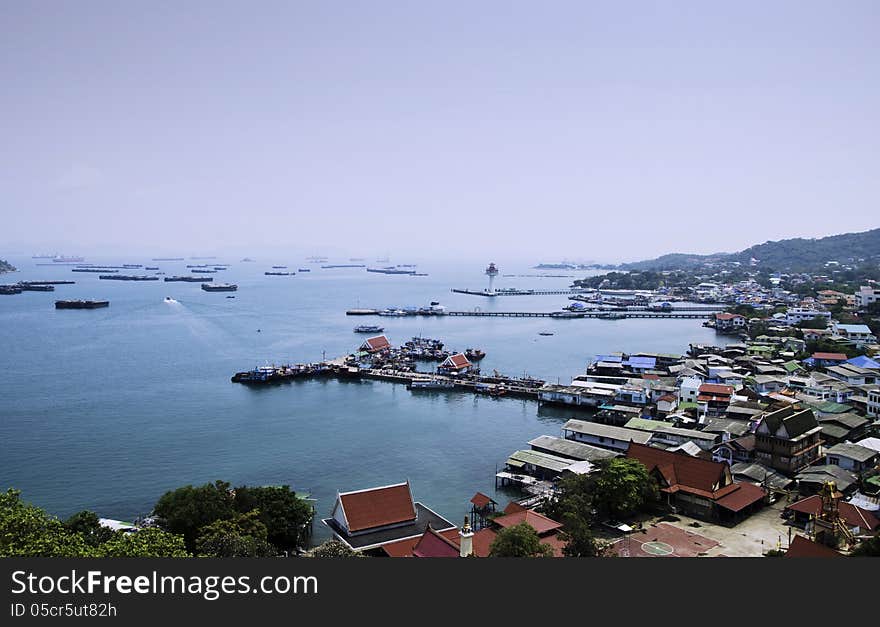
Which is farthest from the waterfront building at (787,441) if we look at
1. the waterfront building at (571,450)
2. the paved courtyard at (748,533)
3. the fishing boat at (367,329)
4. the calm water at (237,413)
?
the fishing boat at (367,329)

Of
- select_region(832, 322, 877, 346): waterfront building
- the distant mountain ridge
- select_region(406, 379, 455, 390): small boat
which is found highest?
the distant mountain ridge

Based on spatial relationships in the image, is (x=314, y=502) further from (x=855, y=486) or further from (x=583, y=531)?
(x=855, y=486)

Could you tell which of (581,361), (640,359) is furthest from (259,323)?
(640,359)

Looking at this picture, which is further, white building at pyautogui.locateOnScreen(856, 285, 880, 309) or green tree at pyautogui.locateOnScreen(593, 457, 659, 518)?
white building at pyautogui.locateOnScreen(856, 285, 880, 309)

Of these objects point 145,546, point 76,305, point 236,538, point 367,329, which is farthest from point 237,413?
point 76,305

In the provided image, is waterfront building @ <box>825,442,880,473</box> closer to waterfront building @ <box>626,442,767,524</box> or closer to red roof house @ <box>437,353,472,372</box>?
waterfront building @ <box>626,442,767,524</box>

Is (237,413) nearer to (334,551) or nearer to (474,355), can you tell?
(334,551)

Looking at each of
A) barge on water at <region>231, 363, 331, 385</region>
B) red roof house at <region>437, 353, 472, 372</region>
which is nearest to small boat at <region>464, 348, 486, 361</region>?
red roof house at <region>437, 353, 472, 372</region>
